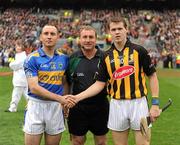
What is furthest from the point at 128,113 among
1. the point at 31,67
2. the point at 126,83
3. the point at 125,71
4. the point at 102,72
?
the point at 31,67

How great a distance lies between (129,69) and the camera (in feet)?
19.1

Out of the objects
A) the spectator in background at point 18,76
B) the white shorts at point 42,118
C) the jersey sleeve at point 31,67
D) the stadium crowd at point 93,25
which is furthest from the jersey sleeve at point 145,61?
the stadium crowd at point 93,25

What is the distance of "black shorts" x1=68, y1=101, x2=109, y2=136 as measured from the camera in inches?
258

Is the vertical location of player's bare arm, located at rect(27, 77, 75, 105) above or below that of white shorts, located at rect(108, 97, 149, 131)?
above

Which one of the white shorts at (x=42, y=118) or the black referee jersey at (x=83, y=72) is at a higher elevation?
the black referee jersey at (x=83, y=72)

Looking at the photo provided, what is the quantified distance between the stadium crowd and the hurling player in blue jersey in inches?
1127

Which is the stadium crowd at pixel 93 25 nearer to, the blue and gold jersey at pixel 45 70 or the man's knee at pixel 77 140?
the man's knee at pixel 77 140

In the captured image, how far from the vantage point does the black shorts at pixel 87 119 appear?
656cm

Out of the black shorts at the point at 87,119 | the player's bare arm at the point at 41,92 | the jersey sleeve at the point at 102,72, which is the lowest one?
the black shorts at the point at 87,119

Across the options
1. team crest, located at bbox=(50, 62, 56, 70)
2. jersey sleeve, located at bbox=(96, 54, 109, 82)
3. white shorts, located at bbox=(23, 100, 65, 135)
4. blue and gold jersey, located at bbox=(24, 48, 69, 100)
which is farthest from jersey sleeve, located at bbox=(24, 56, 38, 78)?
jersey sleeve, located at bbox=(96, 54, 109, 82)

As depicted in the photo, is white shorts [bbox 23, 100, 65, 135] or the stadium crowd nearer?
white shorts [bbox 23, 100, 65, 135]

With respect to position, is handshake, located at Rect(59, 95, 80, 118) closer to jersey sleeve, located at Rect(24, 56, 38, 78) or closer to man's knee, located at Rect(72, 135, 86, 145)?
jersey sleeve, located at Rect(24, 56, 38, 78)

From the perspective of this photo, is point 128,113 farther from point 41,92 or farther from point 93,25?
point 93,25

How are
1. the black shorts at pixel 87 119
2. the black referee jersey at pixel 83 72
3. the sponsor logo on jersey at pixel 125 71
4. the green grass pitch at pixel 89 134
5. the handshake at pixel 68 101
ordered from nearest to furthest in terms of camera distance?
the sponsor logo on jersey at pixel 125 71, the handshake at pixel 68 101, the black referee jersey at pixel 83 72, the black shorts at pixel 87 119, the green grass pitch at pixel 89 134
